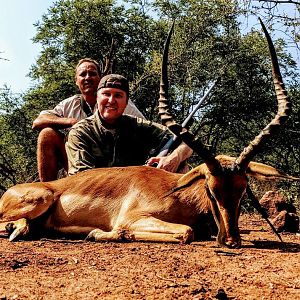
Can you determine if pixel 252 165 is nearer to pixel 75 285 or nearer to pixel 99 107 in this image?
pixel 99 107

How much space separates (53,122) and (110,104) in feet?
4.76

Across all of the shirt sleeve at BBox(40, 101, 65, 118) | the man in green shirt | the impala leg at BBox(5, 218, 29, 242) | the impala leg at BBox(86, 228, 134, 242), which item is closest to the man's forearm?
the man in green shirt

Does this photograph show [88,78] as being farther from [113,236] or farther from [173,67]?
[173,67]

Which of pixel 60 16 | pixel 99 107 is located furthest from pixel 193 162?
pixel 99 107

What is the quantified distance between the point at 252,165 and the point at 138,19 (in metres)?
18.4

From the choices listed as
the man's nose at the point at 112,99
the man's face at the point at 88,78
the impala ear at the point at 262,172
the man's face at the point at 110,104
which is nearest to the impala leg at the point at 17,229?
the man's face at the point at 110,104

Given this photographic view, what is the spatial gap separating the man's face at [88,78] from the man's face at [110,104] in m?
1.43

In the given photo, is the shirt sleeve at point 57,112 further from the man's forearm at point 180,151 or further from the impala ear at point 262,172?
the impala ear at point 262,172

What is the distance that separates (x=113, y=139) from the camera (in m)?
6.11

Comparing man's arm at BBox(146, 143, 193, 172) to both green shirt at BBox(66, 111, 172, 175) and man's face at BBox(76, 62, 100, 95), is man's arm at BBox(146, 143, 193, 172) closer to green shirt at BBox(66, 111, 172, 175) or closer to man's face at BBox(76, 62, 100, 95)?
green shirt at BBox(66, 111, 172, 175)

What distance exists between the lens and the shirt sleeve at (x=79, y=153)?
601 centimetres

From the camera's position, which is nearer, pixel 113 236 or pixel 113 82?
pixel 113 236

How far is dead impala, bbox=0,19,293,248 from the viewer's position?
4.54m

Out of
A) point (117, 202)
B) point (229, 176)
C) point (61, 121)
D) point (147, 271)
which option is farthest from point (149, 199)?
point (61, 121)
